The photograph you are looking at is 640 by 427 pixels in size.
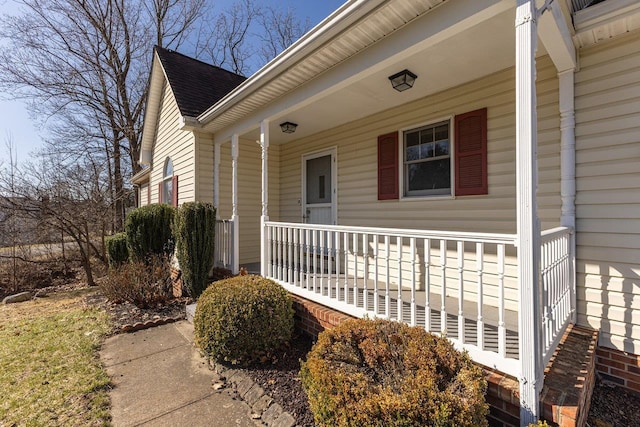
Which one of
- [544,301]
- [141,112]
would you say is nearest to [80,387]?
[544,301]

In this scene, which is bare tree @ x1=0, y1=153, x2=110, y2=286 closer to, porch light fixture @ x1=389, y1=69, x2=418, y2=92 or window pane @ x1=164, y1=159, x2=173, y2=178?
window pane @ x1=164, y1=159, x2=173, y2=178

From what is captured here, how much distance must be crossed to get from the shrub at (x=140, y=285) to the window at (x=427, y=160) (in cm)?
451

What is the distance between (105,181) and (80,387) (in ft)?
30.5

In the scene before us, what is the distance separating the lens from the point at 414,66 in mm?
3389

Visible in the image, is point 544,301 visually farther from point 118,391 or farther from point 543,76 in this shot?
point 118,391

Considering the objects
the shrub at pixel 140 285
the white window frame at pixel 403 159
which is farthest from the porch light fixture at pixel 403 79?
the shrub at pixel 140 285

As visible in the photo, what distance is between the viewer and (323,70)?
11.9 ft

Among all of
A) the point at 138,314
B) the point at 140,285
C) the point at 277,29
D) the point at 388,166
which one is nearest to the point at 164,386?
the point at 138,314

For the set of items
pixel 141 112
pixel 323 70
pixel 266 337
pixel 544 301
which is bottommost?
pixel 266 337

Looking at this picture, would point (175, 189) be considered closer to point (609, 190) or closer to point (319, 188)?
point (319, 188)

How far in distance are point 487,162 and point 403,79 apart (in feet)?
4.72

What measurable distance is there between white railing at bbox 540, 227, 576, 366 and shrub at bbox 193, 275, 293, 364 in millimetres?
2403

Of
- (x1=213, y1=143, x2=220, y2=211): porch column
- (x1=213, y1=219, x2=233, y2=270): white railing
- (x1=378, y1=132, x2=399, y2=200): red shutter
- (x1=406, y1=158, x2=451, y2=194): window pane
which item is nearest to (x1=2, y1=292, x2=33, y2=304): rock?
(x1=213, y1=219, x2=233, y2=270): white railing

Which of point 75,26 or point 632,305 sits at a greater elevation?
point 75,26
